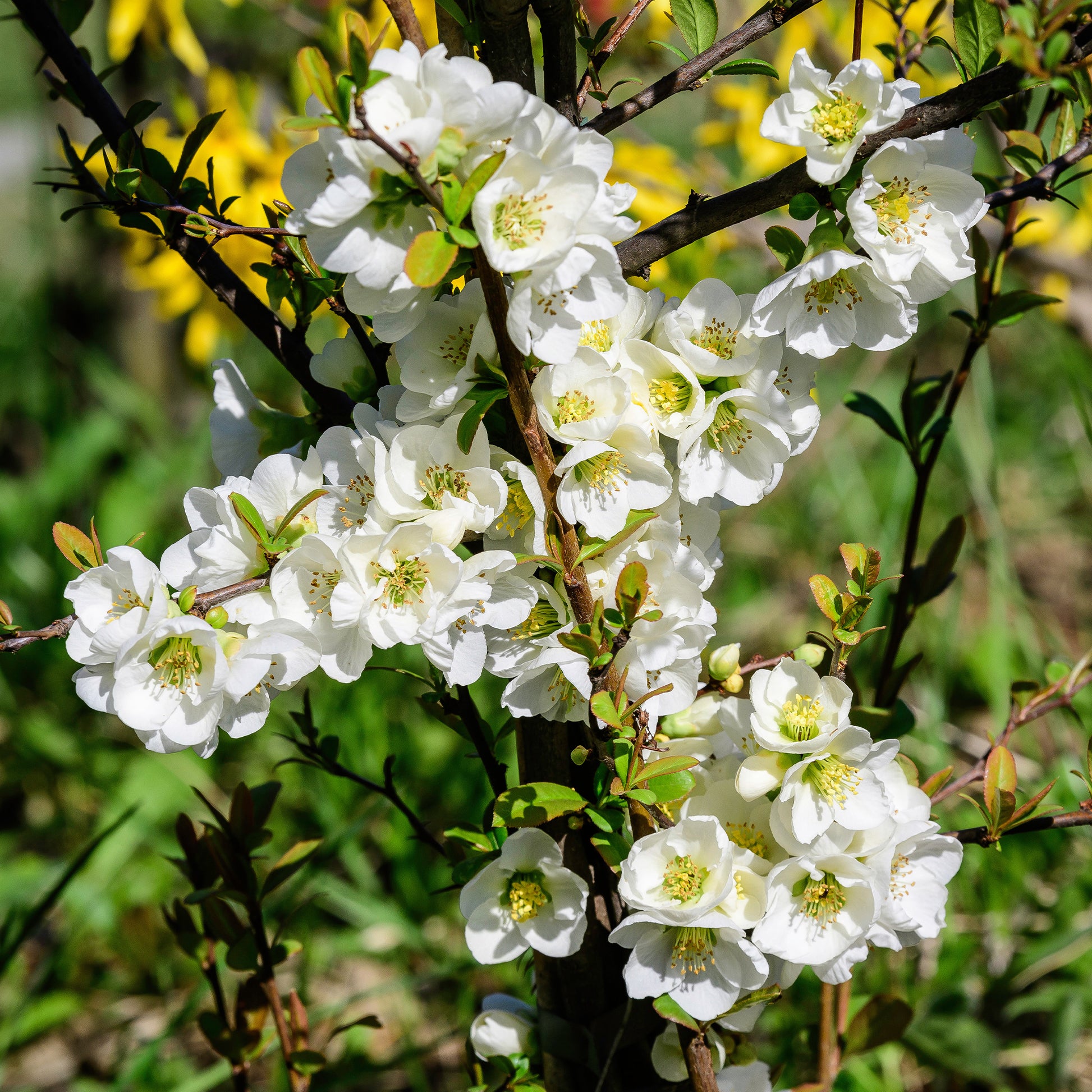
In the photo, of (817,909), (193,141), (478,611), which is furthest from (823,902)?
(193,141)

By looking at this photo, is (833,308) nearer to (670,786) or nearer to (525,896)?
(670,786)

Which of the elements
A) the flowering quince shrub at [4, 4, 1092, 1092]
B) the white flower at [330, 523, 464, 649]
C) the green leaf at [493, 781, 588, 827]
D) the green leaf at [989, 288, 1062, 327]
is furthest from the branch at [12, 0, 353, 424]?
the green leaf at [989, 288, 1062, 327]

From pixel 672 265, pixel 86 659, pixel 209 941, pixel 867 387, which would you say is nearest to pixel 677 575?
pixel 86 659

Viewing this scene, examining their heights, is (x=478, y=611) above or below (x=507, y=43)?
below

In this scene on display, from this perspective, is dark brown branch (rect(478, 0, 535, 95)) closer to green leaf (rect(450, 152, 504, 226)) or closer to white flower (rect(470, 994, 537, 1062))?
green leaf (rect(450, 152, 504, 226))

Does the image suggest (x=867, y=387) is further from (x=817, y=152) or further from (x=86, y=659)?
(x=86, y=659)
